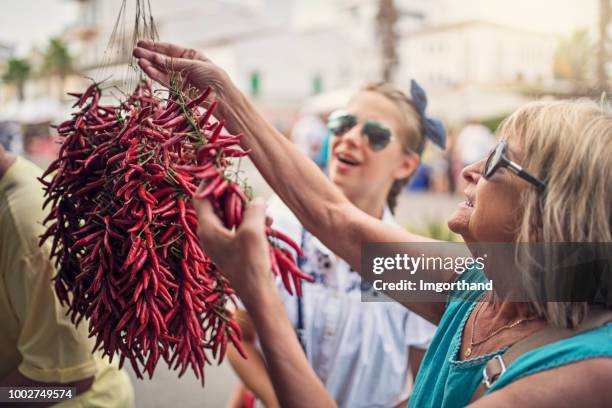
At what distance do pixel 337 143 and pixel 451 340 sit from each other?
1.42 meters

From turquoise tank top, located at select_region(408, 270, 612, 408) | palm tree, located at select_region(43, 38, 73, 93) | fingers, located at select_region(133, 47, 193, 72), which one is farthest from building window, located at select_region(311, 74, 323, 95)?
turquoise tank top, located at select_region(408, 270, 612, 408)

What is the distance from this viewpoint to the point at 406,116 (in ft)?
9.61

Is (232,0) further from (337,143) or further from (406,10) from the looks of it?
(406,10)

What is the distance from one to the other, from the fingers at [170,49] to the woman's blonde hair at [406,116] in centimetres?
132

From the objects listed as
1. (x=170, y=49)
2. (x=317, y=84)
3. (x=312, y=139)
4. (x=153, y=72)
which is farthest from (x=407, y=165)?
(x=317, y=84)

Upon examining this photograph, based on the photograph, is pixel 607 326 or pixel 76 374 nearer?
pixel 607 326

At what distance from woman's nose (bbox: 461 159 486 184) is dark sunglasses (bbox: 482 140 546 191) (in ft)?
0.33

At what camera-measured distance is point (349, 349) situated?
251 centimetres

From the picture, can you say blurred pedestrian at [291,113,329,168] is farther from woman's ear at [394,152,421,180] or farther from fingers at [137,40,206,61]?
fingers at [137,40,206,61]

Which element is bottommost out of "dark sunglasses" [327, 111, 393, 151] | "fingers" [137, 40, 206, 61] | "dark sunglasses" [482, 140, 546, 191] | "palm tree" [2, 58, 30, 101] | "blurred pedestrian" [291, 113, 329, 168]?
"blurred pedestrian" [291, 113, 329, 168]

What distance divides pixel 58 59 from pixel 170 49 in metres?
1.66

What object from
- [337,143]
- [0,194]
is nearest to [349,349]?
[337,143]

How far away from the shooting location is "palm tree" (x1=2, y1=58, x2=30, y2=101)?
108 inches

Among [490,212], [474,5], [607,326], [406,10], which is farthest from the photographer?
[406,10]
